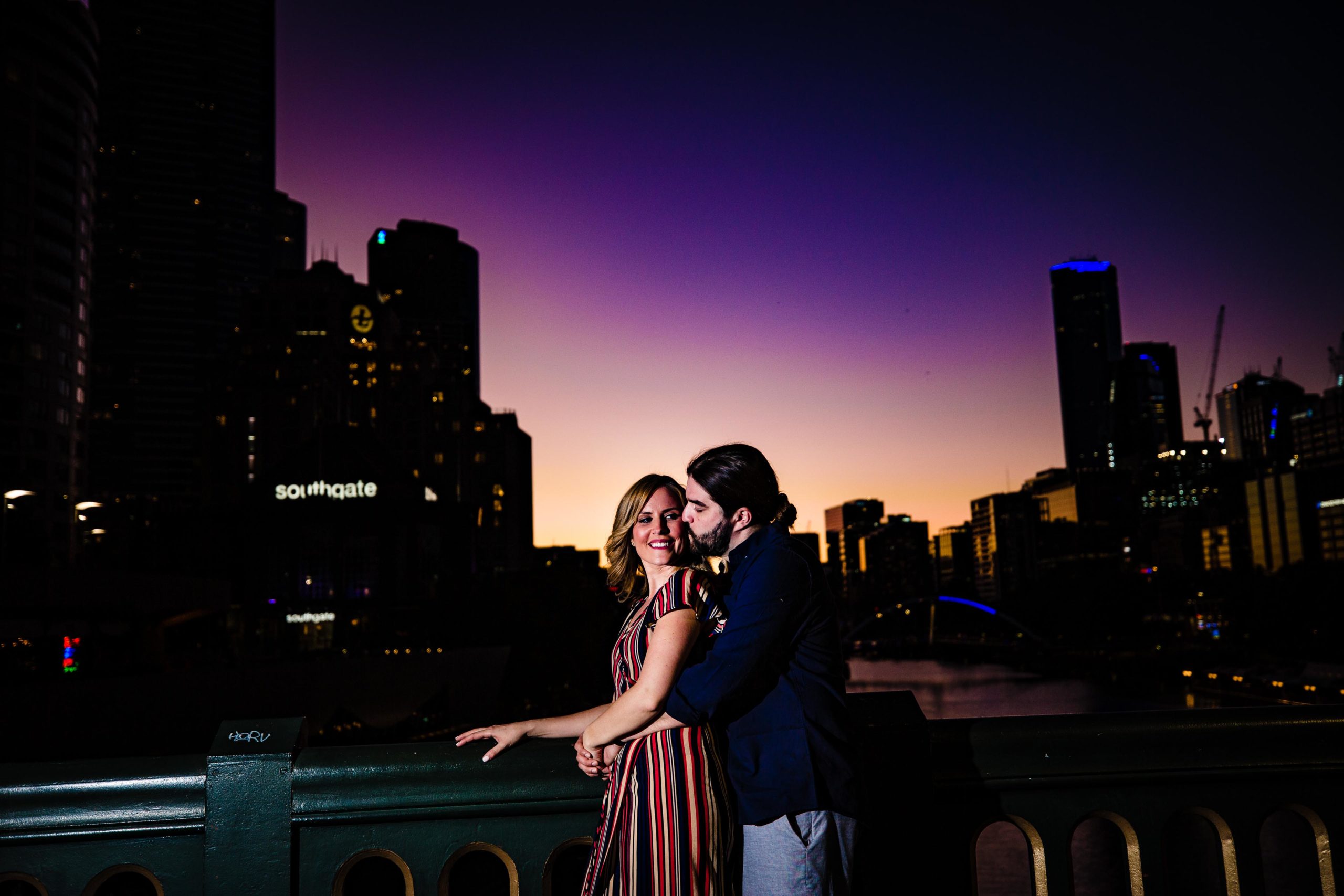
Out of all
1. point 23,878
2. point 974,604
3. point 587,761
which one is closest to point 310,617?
point 974,604

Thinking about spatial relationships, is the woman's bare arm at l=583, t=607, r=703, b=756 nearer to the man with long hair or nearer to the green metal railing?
the man with long hair

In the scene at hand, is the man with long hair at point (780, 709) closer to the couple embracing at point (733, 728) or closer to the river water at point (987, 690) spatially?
the couple embracing at point (733, 728)

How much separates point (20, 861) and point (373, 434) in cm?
A: 11073

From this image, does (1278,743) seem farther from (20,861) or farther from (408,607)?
(408,607)

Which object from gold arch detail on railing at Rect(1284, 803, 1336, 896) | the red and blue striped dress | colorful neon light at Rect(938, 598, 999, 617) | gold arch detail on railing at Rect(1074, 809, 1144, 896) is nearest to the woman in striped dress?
the red and blue striped dress

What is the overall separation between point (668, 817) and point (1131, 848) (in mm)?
1971

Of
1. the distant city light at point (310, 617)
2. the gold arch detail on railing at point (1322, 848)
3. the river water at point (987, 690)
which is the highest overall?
the gold arch detail on railing at point (1322, 848)

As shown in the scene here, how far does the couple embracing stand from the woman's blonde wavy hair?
1.76 feet

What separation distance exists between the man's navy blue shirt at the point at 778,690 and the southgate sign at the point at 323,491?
102610 millimetres

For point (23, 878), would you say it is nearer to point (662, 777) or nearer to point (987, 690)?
point (662, 777)

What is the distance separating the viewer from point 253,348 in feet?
431

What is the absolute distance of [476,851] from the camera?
3967mm

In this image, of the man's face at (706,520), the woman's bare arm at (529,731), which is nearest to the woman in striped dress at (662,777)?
the man's face at (706,520)

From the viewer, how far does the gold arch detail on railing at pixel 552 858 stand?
3846 mm
